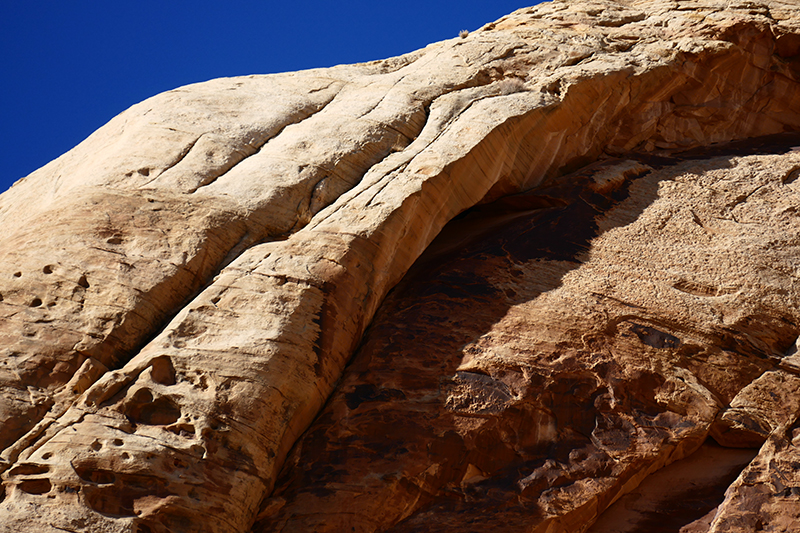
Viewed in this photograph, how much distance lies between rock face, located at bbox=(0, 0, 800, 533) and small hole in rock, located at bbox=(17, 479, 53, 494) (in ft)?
0.10

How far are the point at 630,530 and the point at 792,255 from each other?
4.36 m

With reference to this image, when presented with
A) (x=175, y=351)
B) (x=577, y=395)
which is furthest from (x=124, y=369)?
(x=577, y=395)

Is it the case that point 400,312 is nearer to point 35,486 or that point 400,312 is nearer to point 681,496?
point 681,496

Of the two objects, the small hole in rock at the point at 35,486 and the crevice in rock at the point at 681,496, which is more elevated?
the small hole in rock at the point at 35,486

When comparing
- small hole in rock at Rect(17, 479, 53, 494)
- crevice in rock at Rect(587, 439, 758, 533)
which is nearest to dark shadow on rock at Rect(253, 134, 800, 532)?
crevice in rock at Rect(587, 439, 758, 533)

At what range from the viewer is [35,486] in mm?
6078

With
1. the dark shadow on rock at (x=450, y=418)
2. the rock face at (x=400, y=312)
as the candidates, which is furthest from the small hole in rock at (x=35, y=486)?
the dark shadow on rock at (x=450, y=418)

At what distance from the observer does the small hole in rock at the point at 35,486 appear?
605 cm

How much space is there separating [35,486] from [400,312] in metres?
4.32

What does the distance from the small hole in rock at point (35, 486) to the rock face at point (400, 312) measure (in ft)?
0.10

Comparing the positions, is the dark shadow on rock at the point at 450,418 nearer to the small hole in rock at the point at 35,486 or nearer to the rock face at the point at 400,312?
the rock face at the point at 400,312

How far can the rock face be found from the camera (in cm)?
673

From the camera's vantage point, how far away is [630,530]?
720 cm

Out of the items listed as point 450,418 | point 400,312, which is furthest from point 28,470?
point 400,312
